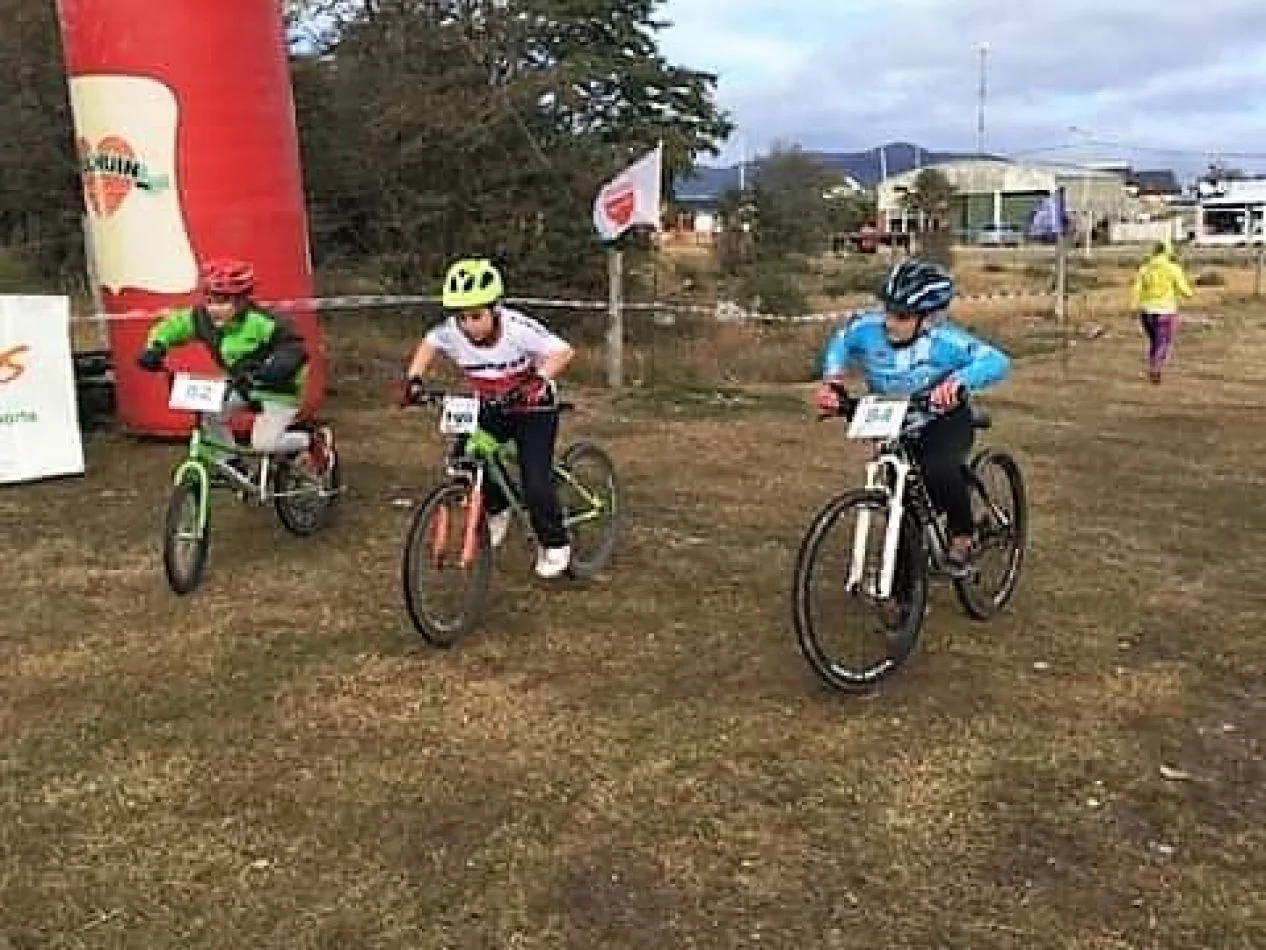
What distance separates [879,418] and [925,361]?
0.43 meters

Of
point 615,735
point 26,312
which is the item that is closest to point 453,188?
point 26,312

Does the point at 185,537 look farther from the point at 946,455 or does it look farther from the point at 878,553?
the point at 946,455

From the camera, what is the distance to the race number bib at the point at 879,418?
17.4 feet

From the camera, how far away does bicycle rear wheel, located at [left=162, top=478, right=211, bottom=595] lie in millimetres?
6602

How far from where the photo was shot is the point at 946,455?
5.66 metres

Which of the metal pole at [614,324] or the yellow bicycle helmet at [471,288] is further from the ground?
the yellow bicycle helmet at [471,288]

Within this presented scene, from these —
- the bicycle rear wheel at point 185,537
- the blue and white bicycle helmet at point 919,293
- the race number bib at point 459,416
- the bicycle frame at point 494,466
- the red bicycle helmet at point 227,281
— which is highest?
the red bicycle helmet at point 227,281

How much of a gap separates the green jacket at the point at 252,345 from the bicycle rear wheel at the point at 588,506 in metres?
1.39

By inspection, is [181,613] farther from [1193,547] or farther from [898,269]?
[1193,547]

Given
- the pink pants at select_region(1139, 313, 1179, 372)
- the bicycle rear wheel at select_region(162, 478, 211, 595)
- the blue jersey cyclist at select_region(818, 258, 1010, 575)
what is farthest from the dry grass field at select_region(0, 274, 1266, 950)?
the pink pants at select_region(1139, 313, 1179, 372)

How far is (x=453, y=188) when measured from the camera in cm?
2348

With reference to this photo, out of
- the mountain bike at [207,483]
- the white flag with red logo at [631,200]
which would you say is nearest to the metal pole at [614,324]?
the white flag with red logo at [631,200]

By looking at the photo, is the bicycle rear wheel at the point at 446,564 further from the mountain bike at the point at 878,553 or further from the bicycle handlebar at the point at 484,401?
the mountain bike at the point at 878,553

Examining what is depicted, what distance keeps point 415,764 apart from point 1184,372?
14.1 m
